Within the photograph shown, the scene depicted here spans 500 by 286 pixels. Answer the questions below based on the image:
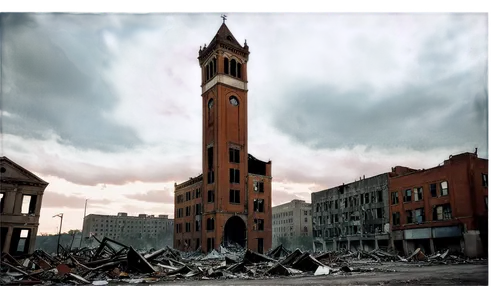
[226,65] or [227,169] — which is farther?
[226,65]

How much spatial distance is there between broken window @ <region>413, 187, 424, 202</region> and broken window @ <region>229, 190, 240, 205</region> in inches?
858

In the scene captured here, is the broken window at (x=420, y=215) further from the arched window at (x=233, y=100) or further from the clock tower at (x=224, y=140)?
the arched window at (x=233, y=100)

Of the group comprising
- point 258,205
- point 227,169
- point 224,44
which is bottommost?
point 258,205

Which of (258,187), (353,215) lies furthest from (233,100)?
(353,215)

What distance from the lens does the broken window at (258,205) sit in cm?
5066

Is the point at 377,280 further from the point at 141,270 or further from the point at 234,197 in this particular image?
the point at 234,197

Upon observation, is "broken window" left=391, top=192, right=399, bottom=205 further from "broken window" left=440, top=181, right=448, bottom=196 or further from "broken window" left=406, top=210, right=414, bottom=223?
"broken window" left=440, top=181, right=448, bottom=196

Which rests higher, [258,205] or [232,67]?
[232,67]

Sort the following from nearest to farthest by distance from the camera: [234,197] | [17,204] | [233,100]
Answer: [17,204] → [234,197] → [233,100]

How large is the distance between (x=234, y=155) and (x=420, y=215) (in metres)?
24.0

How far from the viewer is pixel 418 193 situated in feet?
138

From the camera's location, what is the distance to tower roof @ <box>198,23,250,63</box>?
52.2 m

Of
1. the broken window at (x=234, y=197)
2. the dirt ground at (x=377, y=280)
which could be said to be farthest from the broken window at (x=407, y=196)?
the dirt ground at (x=377, y=280)

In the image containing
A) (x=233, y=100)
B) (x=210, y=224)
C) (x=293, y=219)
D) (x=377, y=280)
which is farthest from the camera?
(x=293, y=219)
